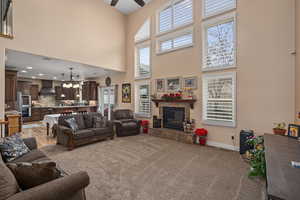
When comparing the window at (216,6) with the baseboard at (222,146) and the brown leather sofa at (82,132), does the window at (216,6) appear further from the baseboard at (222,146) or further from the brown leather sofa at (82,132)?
the brown leather sofa at (82,132)

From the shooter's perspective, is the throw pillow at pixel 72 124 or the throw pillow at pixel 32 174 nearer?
the throw pillow at pixel 32 174

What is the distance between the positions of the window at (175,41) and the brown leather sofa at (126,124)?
2996mm

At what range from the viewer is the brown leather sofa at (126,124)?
5211mm

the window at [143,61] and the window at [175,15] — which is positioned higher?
the window at [175,15]

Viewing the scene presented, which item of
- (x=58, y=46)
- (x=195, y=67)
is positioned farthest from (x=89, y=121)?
(x=195, y=67)

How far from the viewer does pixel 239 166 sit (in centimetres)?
289

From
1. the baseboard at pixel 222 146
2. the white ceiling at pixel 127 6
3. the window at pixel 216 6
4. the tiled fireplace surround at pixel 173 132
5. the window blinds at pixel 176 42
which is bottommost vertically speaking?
the baseboard at pixel 222 146

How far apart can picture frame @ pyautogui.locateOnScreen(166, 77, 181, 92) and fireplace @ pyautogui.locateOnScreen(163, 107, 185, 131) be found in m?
0.73

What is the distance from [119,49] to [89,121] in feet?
11.6

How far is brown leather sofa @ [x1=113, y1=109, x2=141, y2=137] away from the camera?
5.21m

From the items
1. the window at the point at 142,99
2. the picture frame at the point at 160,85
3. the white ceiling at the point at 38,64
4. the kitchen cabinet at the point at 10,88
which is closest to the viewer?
the white ceiling at the point at 38,64

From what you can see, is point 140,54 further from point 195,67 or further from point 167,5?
point 195,67

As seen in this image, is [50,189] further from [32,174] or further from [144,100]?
[144,100]

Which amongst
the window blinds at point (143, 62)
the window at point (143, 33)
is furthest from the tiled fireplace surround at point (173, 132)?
the window at point (143, 33)
